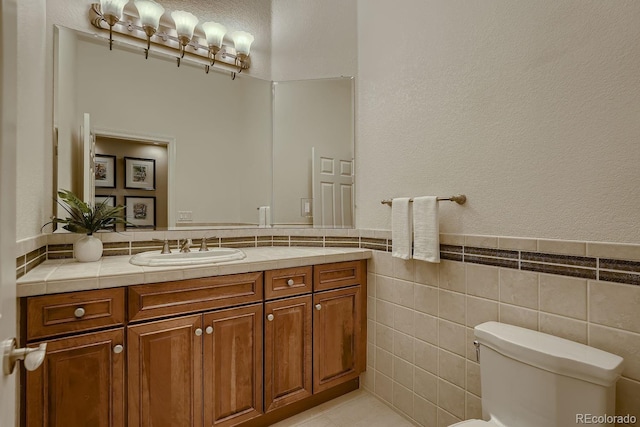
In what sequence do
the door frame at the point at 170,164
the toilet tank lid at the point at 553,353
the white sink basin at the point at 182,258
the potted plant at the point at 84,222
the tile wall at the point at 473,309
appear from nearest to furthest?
the toilet tank lid at the point at 553,353, the tile wall at the point at 473,309, the white sink basin at the point at 182,258, the potted plant at the point at 84,222, the door frame at the point at 170,164

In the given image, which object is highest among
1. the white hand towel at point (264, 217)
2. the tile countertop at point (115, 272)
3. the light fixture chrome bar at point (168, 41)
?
the light fixture chrome bar at point (168, 41)

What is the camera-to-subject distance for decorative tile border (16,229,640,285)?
3.59 feet

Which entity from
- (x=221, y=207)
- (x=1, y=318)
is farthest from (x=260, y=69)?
(x=1, y=318)

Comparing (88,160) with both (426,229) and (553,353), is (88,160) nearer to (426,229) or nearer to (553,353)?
(426,229)

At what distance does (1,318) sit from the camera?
0.53 meters

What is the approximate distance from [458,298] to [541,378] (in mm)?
502

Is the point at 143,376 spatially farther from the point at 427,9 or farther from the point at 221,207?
the point at 427,9

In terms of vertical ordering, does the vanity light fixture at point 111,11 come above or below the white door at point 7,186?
above

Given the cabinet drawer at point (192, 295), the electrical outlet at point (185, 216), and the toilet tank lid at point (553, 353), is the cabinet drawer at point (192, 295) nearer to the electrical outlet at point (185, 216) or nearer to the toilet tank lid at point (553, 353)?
the electrical outlet at point (185, 216)

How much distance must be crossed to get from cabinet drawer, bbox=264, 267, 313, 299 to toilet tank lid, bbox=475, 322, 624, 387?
2.87 feet

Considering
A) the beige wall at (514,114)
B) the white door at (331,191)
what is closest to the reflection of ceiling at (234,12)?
the beige wall at (514,114)

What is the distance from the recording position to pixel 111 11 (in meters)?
1.78

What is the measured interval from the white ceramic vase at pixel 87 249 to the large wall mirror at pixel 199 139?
30cm

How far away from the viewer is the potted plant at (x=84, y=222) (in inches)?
61.4
